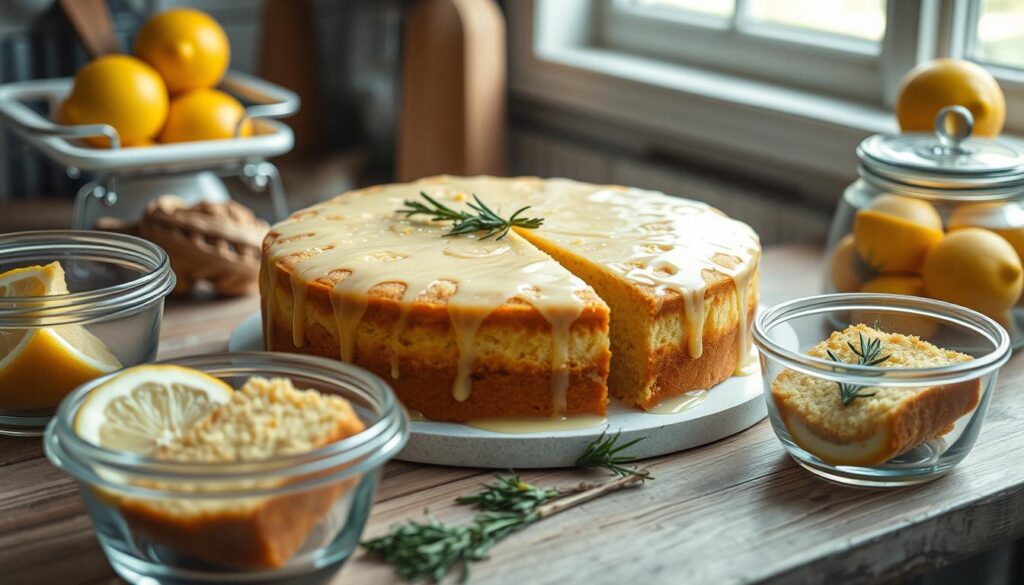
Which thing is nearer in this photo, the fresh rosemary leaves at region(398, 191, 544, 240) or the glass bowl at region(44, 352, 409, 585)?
Result: the glass bowl at region(44, 352, 409, 585)

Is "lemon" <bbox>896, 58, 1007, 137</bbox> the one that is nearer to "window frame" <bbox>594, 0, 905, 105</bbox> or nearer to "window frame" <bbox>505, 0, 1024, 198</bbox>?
"window frame" <bbox>505, 0, 1024, 198</bbox>

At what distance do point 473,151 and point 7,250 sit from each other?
48.8 inches

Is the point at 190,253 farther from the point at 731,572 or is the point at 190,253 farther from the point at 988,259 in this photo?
the point at 988,259

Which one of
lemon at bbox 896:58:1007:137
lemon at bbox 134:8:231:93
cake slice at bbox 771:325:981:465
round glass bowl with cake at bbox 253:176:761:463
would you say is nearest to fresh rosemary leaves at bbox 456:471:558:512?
round glass bowl with cake at bbox 253:176:761:463

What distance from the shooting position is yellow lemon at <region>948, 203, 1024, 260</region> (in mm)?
1405

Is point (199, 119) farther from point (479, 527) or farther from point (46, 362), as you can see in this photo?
point (479, 527)

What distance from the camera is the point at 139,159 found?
1730 millimetres

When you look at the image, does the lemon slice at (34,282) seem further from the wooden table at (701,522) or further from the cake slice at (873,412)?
the cake slice at (873,412)

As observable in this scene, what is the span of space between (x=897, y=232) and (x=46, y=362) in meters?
1.02

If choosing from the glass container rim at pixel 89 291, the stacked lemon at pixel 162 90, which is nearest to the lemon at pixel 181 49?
the stacked lemon at pixel 162 90

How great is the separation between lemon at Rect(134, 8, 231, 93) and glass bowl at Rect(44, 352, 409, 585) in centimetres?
101

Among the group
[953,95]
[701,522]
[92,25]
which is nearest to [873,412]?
[701,522]

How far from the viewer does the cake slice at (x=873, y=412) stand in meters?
1.05

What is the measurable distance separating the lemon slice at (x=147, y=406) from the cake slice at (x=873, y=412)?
0.54m
